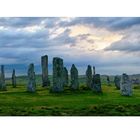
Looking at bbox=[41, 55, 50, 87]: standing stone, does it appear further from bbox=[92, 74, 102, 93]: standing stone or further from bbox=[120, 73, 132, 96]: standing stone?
bbox=[120, 73, 132, 96]: standing stone

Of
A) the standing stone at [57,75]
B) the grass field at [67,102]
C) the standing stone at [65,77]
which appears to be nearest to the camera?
the grass field at [67,102]

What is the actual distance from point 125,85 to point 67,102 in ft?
3.31

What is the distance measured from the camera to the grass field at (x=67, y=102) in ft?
50.8

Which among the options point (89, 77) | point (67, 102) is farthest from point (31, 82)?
point (89, 77)

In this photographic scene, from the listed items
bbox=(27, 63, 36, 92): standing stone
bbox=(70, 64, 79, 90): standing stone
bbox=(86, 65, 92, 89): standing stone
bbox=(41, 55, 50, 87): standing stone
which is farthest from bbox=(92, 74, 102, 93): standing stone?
bbox=(27, 63, 36, 92): standing stone

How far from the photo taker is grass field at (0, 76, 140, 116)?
1549 centimetres

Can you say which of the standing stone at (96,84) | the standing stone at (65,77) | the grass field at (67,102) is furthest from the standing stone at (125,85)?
the standing stone at (65,77)

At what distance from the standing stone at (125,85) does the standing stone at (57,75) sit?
1.00 meters

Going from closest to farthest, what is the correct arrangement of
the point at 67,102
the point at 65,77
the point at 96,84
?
the point at 67,102
the point at 96,84
the point at 65,77

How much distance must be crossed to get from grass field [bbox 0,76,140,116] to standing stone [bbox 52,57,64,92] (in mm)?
113

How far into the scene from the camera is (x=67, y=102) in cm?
1559

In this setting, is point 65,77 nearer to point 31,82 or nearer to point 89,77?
point 89,77

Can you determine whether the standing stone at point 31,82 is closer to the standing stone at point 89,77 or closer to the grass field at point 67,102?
the grass field at point 67,102
